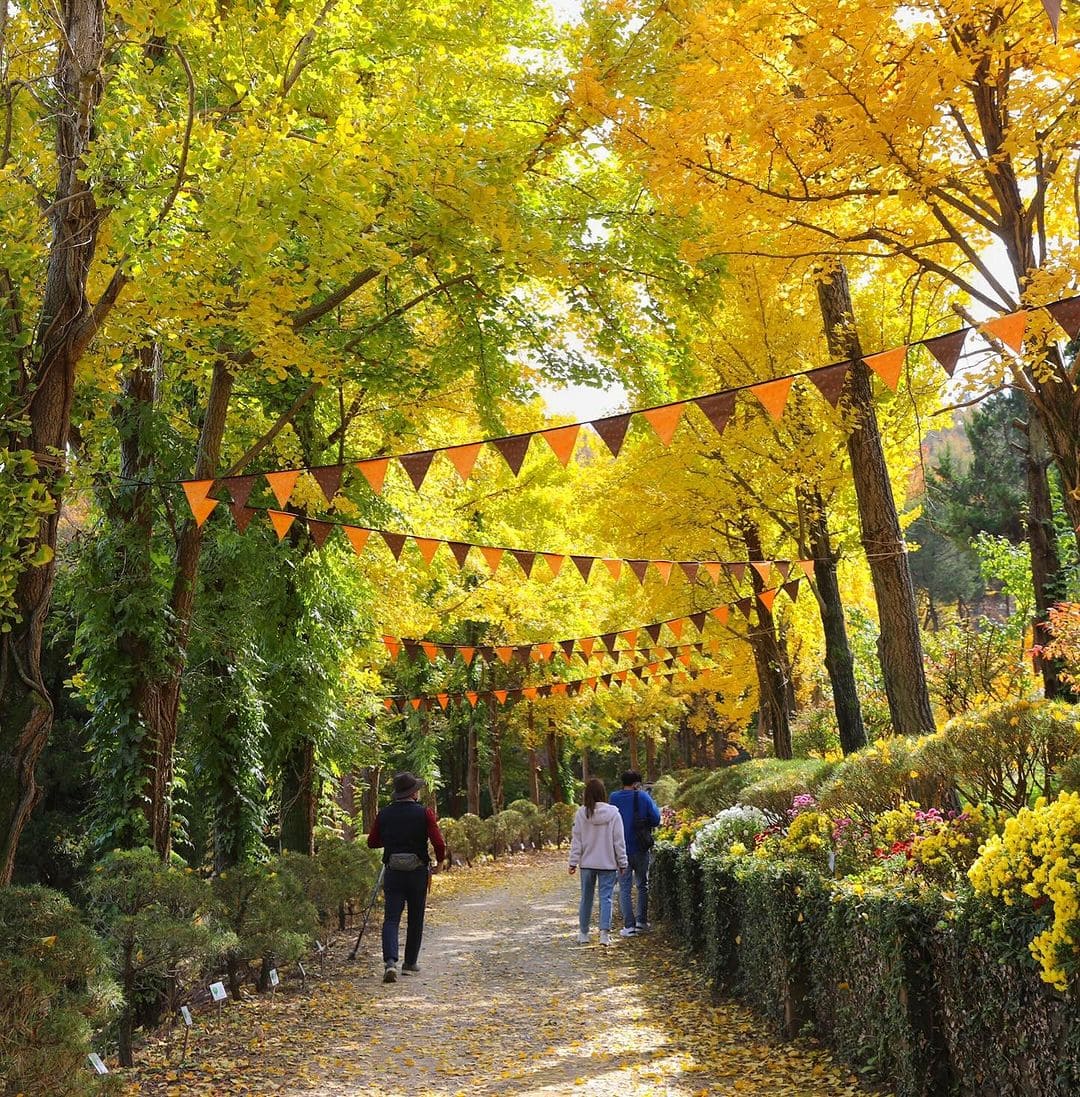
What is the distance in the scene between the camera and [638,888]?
11.0m

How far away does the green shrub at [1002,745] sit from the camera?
7.79 meters

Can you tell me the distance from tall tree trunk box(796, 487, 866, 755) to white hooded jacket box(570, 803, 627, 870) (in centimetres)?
395

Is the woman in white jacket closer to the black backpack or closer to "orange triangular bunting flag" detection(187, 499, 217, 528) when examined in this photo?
the black backpack

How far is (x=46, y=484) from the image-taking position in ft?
19.6

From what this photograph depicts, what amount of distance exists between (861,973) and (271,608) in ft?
28.9

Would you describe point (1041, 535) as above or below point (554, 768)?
above

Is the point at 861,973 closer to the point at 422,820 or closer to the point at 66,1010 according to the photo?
the point at 66,1010

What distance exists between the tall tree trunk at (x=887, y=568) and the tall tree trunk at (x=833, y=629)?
277 centimetres

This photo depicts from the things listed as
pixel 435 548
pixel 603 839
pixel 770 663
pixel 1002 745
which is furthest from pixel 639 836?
pixel 770 663

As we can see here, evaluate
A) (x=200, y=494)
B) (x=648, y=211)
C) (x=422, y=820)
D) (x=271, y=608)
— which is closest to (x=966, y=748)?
(x=422, y=820)

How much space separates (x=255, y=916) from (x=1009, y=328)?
260 inches

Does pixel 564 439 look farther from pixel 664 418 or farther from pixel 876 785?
pixel 876 785

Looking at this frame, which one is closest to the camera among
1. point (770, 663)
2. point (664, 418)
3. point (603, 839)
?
point (664, 418)

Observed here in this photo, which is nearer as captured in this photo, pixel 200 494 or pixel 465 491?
pixel 200 494
